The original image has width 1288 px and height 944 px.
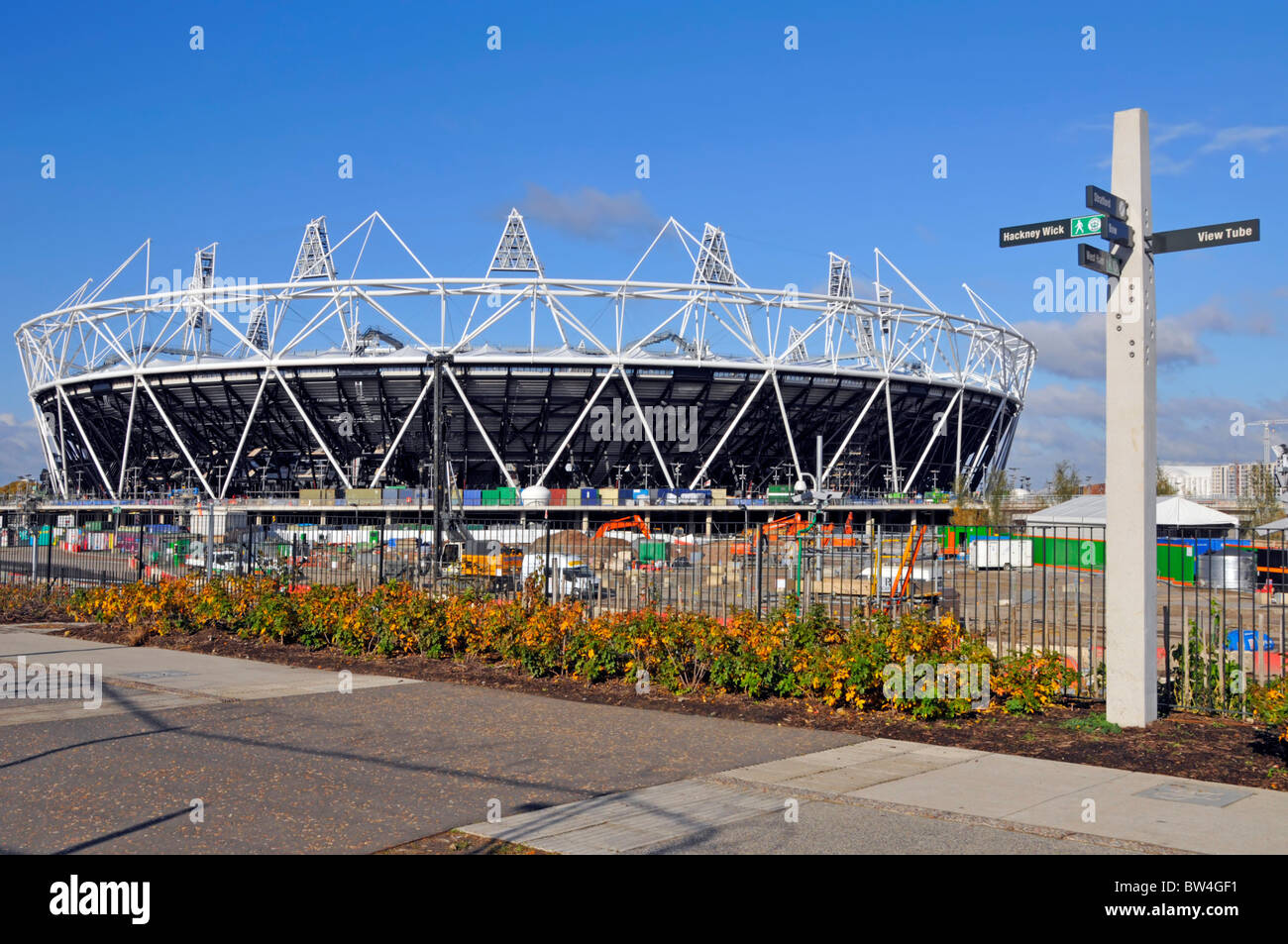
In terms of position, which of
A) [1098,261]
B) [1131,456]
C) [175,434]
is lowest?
[1131,456]

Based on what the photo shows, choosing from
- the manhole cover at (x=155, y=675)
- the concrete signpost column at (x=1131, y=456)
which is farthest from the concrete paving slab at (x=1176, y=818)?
the manhole cover at (x=155, y=675)

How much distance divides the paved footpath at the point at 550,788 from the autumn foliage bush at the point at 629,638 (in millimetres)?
1029

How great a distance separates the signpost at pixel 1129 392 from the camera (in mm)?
9922

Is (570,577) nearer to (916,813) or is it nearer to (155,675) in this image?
(155,675)

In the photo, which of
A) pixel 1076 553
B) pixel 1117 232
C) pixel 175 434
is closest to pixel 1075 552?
pixel 1076 553

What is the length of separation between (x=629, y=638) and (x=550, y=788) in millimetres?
4973

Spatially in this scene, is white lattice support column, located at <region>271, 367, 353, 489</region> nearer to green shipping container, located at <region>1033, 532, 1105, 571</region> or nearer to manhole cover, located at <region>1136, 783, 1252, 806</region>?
green shipping container, located at <region>1033, 532, 1105, 571</region>

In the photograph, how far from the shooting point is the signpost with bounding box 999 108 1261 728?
32.6 feet

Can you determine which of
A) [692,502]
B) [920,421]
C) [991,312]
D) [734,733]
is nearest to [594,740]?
[734,733]

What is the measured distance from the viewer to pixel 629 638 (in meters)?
12.9

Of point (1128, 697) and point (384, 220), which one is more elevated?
point (384, 220)

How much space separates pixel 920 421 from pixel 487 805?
76.1 m
